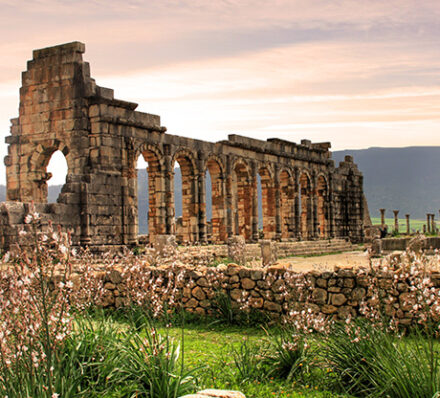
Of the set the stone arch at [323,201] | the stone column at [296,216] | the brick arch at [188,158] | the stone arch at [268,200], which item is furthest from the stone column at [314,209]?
the brick arch at [188,158]

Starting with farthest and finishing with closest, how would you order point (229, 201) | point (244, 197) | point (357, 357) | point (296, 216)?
point (296, 216) < point (244, 197) < point (229, 201) < point (357, 357)

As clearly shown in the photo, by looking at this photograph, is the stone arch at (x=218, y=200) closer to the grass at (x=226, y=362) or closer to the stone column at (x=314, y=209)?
the stone column at (x=314, y=209)

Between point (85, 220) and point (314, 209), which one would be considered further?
point (314, 209)

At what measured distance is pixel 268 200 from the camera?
32.0m

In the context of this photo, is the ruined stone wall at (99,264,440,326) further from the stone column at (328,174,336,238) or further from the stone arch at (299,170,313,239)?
the stone column at (328,174,336,238)

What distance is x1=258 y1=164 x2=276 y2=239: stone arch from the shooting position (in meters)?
31.4

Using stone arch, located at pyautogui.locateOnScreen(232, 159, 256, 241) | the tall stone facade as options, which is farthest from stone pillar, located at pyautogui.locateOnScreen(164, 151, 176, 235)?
stone arch, located at pyautogui.locateOnScreen(232, 159, 256, 241)

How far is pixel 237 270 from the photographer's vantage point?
9844mm

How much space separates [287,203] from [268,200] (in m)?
2.49

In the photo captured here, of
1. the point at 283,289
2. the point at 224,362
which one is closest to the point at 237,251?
the point at 283,289

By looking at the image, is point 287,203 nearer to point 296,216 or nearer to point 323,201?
point 296,216

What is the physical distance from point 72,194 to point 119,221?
2.18m

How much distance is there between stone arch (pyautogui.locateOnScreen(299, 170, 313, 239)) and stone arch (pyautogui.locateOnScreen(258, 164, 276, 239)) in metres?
4.55

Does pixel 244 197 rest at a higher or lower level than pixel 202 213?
higher
